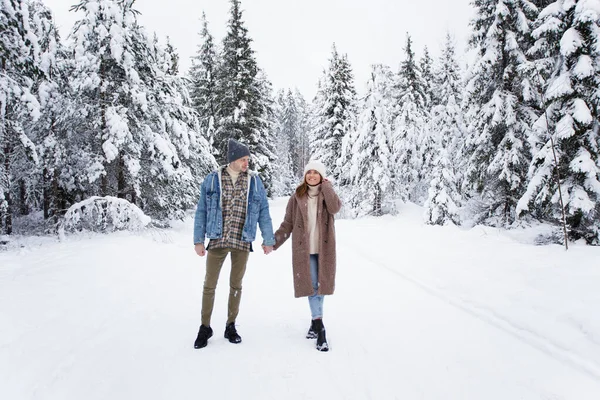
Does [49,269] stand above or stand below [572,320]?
above

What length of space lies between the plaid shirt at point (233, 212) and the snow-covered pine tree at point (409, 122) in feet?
70.6

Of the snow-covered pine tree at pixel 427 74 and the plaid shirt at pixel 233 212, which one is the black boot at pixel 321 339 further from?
the snow-covered pine tree at pixel 427 74

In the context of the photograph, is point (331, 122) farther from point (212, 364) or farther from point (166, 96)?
point (212, 364)

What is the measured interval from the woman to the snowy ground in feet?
2.25

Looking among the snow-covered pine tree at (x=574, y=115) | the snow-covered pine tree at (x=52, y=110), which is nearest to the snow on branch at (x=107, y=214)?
the snow-covered pine tree at (x=52, y=110)

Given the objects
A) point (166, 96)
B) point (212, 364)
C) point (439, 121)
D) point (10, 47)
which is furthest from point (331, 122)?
point (212, 364)

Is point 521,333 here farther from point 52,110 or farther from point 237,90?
point 237,90

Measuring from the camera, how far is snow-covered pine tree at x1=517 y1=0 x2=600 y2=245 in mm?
9062

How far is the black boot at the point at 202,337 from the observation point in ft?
13.0

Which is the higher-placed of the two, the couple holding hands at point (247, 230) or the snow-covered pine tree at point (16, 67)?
the snow-covered pine tree at point (16, 67)

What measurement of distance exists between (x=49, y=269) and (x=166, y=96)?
8182mm

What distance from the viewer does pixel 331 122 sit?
26109mm

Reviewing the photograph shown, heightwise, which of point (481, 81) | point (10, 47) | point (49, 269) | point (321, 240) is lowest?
point (49, 269)

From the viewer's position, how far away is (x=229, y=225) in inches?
158
